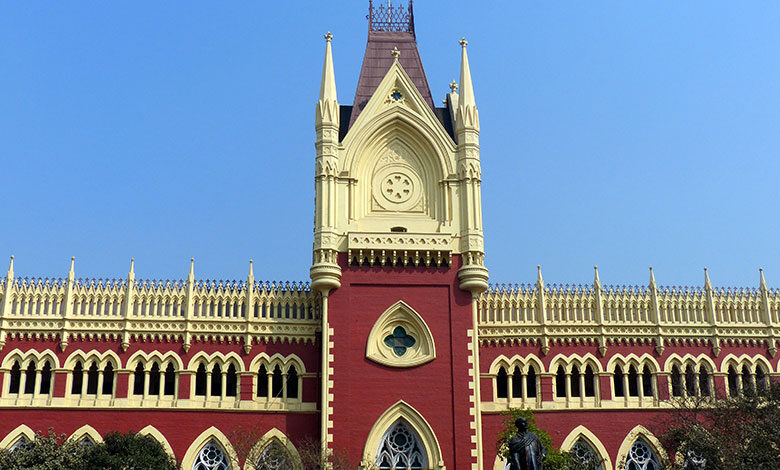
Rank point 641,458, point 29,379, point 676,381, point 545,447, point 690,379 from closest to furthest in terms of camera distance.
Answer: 1. point 545,447
2. point 29,379
3. point 641,458
4. point 676,381
5. point 690,379

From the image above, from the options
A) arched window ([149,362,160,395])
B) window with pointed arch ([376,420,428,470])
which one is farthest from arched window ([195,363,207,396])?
window with pointed arch ([376,420,428,470])

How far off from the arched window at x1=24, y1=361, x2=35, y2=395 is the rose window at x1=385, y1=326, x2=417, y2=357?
1324 centimetres

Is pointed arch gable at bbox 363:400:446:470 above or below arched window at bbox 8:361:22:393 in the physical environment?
below

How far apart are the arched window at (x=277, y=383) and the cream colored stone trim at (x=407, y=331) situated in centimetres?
390

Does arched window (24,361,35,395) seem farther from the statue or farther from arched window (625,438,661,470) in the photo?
arched window (625,438,661,470)

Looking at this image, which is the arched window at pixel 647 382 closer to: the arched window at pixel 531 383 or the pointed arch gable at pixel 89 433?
the arched window at pixel 531 383

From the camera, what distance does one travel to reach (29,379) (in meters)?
35.2

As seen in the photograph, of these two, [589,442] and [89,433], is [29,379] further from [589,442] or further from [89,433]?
[589,442]

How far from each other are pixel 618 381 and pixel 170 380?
17.4 m

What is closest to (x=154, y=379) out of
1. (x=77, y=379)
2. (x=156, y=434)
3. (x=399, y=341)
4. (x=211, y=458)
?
(x=156, y=434)

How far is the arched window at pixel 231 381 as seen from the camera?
35781 millimetres

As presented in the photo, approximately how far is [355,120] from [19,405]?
1667 centimetres

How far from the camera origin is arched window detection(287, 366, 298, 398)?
118 ft

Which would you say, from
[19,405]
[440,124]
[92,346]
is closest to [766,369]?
[440,124]
